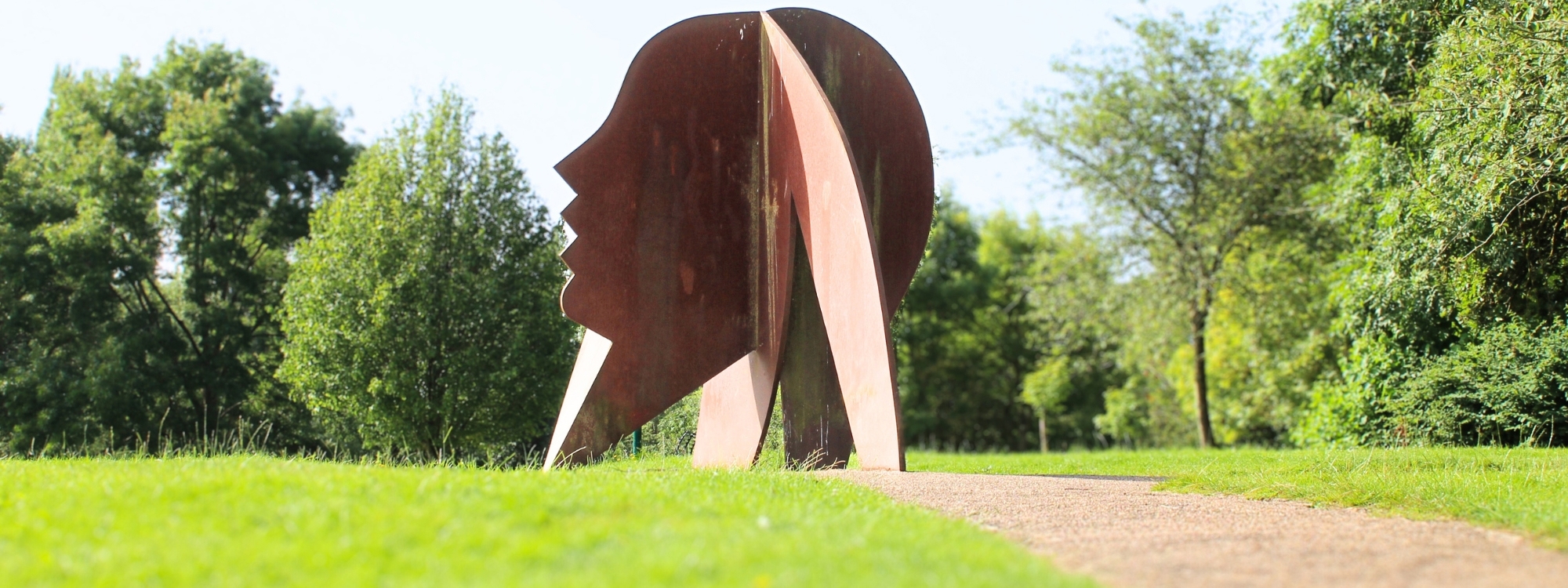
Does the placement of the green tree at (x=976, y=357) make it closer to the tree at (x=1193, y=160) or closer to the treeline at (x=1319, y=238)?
the treeline at (x=1319, y=238)

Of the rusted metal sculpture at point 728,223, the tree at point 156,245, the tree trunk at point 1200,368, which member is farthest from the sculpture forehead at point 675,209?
the tree trunk at point 1200,368

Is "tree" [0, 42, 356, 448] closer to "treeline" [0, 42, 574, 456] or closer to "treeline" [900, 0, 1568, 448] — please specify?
"treeline" [0, 42, 574, 456]

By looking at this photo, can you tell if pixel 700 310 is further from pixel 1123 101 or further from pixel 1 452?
pixel 1123 101

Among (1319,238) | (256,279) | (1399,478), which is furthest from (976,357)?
(1399,478)

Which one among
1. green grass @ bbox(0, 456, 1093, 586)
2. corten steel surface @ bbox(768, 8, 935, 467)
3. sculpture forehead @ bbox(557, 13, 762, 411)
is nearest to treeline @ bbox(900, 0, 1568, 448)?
corten steel surface @ bbox(768, 8, 935, 467)

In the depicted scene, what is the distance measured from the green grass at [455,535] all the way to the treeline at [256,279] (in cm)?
1243

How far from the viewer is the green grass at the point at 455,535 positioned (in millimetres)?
3631

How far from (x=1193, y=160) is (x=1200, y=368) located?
400 cm

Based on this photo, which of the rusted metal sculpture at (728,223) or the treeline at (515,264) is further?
the treeline at (515,264)

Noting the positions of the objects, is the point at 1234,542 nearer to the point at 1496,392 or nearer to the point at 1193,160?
the point at 1496,392

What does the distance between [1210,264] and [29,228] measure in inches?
846

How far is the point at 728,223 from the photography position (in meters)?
11.0

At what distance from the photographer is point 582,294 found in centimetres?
1045

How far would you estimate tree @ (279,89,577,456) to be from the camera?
1806cm
